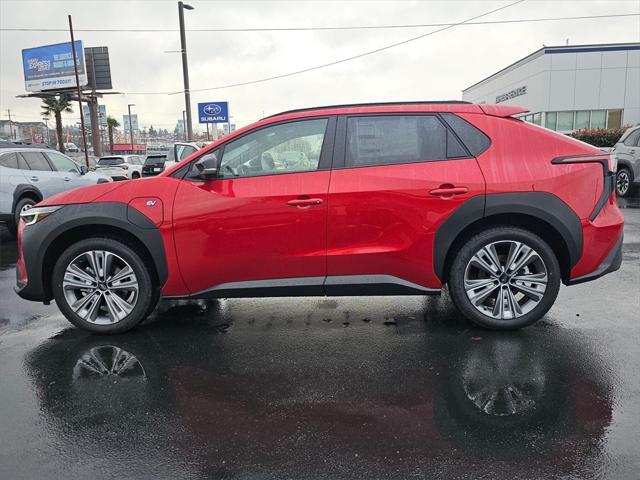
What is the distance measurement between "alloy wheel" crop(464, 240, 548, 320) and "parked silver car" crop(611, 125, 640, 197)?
400 inches

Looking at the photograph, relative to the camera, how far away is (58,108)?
45406 mm

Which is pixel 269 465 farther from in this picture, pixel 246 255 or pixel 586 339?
pixel 586 339

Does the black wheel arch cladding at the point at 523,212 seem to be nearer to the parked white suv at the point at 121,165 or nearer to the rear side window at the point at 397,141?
the rear side window at the point at 397,141

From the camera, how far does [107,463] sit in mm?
2486

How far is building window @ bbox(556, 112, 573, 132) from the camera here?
35656mm

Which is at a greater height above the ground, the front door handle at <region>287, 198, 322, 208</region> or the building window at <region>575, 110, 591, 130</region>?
the building window at <region>575, 110, 591, 130</region>

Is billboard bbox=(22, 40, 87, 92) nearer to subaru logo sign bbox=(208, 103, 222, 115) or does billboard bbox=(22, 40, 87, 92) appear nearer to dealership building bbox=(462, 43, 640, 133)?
subaru logo sign bbox=(208, 103, 222, 115)

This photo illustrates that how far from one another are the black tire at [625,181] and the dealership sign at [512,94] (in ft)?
94.0

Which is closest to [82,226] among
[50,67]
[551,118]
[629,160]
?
[629,160]

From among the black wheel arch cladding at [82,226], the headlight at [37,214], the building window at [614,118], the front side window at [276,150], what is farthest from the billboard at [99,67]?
the front side window at [276,150]

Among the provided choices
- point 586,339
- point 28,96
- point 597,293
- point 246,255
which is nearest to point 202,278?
point 246,255

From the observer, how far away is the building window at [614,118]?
35.3 meters

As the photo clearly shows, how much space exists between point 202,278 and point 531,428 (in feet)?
8.41

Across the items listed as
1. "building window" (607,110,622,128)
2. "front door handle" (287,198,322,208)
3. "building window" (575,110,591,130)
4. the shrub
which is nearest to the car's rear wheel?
the shrub
